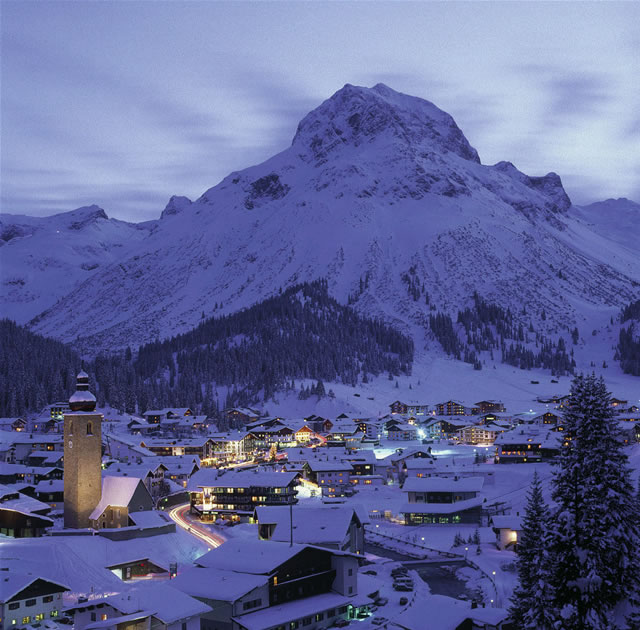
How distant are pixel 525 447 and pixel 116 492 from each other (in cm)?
6800

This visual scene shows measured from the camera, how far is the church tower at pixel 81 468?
69188mm

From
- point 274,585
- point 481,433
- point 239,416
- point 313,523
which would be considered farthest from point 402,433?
point 274,585

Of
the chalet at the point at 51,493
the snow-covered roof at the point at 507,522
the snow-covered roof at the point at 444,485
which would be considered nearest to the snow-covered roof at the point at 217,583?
the snow-covered roof at the point at 507,522

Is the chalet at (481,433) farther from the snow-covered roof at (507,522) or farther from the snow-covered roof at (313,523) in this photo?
the snow-covered roof at (313,523)

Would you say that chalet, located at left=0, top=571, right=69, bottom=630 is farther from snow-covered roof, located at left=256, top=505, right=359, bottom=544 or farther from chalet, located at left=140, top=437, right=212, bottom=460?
chalet, located at left=140, top=437, right=212, bottom=460

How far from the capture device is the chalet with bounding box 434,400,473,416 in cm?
18088

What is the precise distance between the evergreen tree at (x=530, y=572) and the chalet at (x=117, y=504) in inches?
1737

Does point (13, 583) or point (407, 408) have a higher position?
point (13, 583)

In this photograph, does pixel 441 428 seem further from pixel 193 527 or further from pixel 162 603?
pixel 162 603

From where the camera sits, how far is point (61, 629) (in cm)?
4538

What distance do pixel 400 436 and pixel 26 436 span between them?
74388 millimetres

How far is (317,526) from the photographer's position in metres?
62.6

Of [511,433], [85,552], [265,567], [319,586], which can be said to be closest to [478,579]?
[319,586]

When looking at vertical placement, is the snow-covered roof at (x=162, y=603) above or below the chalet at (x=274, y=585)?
above
